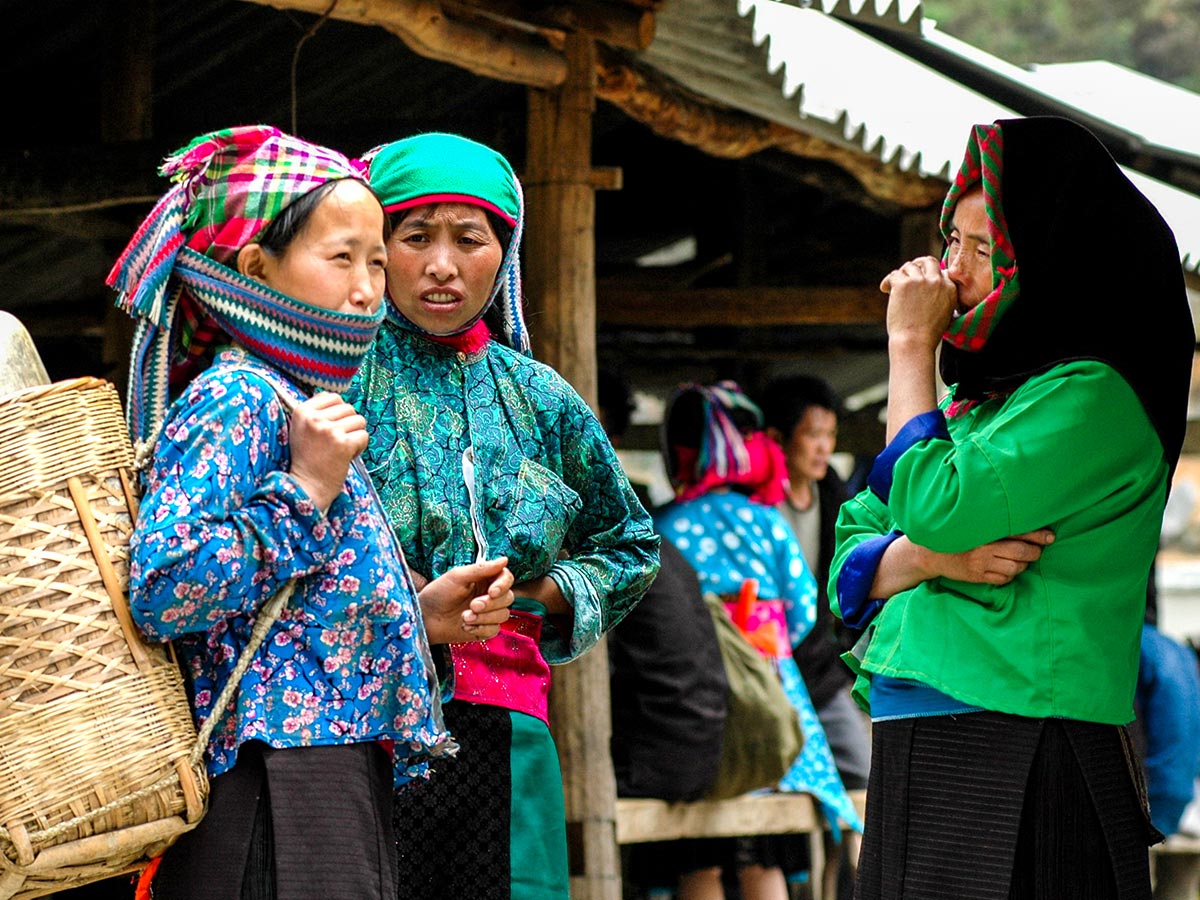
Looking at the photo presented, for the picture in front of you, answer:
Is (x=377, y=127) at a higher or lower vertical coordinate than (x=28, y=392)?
higher

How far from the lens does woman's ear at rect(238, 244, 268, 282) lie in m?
2.52

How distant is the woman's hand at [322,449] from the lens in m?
2.43

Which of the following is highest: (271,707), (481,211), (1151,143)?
(1151,143)

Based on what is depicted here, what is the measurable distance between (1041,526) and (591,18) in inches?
110

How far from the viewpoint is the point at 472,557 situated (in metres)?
2.98

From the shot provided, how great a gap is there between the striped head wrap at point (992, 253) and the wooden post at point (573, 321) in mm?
2196

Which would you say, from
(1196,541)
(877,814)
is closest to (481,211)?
(877,814)

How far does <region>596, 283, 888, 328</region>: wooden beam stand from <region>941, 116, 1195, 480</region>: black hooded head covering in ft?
16.0

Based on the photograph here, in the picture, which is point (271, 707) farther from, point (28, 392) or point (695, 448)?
point (695, 448)

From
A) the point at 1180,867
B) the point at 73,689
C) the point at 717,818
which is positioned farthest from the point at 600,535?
the point at 1180,867

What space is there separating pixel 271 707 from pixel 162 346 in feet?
1.85

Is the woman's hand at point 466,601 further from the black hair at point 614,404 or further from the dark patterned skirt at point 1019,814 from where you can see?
the black hair at point 614,404

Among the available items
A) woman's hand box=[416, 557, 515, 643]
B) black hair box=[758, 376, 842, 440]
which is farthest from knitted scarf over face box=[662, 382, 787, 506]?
woman's hand box=[416, 557, 515, 643]

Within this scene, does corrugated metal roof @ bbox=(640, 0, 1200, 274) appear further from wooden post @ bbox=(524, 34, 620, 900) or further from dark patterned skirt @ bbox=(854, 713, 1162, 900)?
dark patterned skirt @ bbox=(854, 713, 1162, 900)
